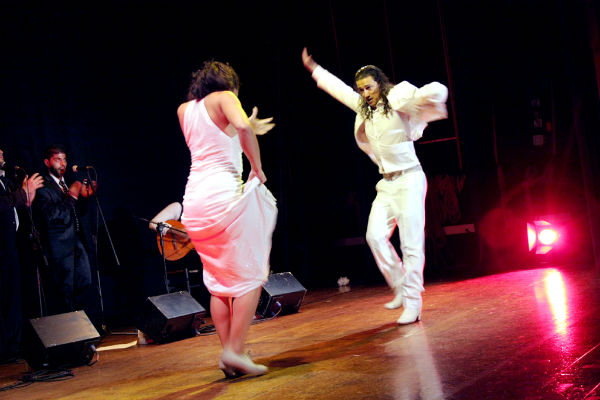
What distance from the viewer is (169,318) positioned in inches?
184

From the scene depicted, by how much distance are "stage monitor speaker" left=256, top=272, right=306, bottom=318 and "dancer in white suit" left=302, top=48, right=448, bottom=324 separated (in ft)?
4.35

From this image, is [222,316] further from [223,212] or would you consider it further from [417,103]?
[417,103]

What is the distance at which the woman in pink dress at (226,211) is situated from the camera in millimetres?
2920

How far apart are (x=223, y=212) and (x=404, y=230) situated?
1.58 m

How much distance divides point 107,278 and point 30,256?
1.02 meters

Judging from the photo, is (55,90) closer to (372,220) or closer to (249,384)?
(372,220)

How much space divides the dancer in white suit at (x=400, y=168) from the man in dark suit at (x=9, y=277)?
302 centimetres

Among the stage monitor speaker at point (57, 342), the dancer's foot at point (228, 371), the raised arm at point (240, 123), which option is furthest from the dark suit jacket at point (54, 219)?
the raised arm at point (240, 123)

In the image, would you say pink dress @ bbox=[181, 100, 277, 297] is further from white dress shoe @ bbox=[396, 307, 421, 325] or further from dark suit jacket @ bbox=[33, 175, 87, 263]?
dark suit jacket @ bbox=[33, 175, 87, 263]

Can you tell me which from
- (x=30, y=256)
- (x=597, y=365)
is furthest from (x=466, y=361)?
A: (x=30, y=256)

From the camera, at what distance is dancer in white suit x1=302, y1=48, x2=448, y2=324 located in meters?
3.94

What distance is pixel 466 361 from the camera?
2686 mm

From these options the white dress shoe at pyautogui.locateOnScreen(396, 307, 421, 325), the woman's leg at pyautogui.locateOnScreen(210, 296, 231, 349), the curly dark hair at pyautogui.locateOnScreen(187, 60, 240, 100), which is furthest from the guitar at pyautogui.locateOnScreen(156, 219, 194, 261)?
the curly dark hair at pyautogui.locateOnScreen(187, 60, 240, 100)

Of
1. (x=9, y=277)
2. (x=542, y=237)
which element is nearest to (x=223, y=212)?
(x=9, y=277)
